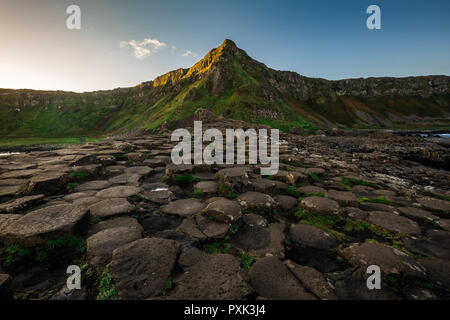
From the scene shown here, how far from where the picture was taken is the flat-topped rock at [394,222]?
2.22 metres

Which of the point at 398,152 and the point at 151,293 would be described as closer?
the point at 151,293

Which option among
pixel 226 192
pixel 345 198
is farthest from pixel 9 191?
pixel 345 198

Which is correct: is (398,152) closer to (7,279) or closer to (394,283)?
(394,283)

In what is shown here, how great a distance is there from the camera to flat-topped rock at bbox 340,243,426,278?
1.52 m

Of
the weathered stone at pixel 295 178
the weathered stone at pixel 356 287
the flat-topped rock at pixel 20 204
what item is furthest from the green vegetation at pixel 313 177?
the flat-topped rock at pixel 20 204

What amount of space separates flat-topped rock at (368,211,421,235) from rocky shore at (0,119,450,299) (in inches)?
0.6

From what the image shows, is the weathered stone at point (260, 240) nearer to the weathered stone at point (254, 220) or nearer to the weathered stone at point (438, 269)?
the weathered stone at point (254, 220)

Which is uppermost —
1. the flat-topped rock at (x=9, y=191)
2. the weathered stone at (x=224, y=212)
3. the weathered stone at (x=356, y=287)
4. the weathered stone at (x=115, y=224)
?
the flat-topped rock at (x=9, y=191)

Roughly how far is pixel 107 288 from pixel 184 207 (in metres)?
1.41

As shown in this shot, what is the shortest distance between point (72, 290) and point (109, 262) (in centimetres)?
27

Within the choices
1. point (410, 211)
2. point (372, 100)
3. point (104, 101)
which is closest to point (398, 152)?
point (410, 211)

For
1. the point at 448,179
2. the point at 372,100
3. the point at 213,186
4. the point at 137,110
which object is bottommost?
the point at 448,179

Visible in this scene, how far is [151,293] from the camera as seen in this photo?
1261mm

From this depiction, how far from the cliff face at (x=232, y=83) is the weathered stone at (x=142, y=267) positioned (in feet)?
122
